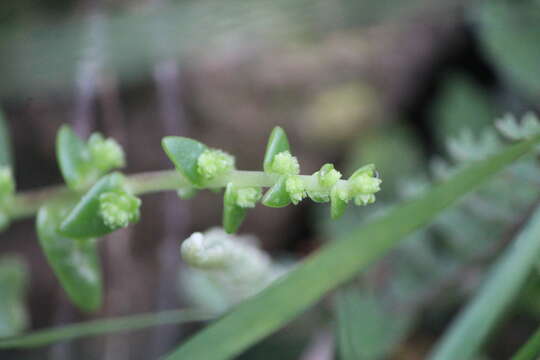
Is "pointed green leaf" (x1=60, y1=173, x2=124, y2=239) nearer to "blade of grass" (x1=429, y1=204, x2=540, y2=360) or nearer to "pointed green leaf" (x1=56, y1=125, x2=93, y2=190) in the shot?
"pointed green leaf" (x1=56, y1=125, x2=93, y2=190)

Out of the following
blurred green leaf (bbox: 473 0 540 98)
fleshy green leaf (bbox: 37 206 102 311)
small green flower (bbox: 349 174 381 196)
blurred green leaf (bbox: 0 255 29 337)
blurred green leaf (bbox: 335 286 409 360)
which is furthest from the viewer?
blurred green leaf (bbox: 473 0 540 98)

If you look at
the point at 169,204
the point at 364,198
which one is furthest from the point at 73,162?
the point at 169,204

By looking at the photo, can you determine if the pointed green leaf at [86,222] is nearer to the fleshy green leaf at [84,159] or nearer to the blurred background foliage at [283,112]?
the fleshy green leaf at [84,159]

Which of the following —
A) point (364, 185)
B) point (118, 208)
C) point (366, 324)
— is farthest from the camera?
point (366, 324)

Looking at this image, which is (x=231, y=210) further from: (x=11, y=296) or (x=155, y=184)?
(x=11, y=296)

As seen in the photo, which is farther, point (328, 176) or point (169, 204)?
point (169, 204)

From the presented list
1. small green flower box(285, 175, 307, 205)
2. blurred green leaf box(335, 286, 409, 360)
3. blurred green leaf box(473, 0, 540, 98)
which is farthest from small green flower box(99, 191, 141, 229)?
blurred green leaf box(473, 0, 540, 98)
